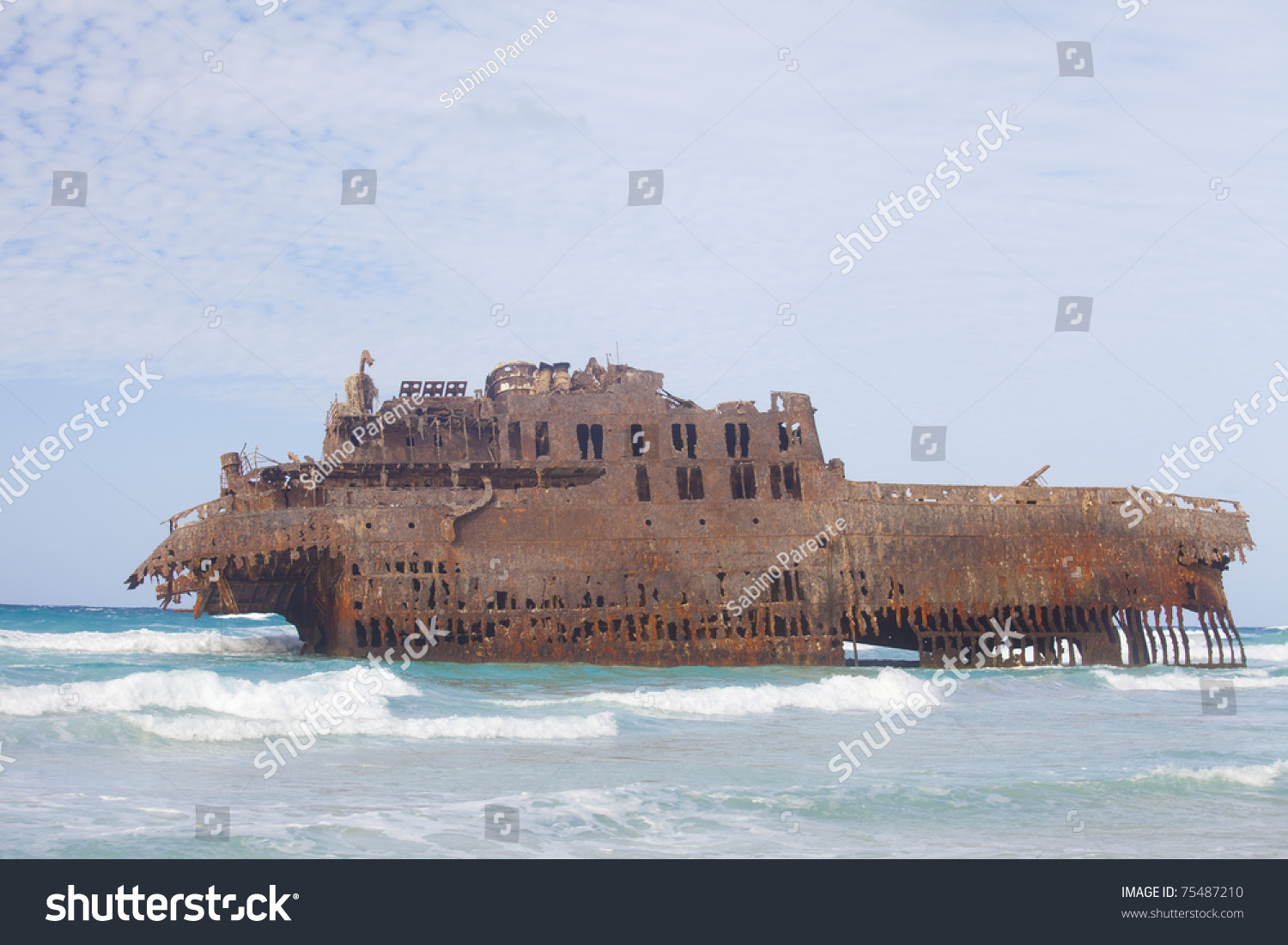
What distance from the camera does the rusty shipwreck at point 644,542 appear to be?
20359 millimetres

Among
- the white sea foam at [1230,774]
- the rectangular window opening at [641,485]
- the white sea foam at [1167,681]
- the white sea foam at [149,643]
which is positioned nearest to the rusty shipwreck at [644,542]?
the rectangular window opening at [641,485]

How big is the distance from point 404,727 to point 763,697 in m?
6.17

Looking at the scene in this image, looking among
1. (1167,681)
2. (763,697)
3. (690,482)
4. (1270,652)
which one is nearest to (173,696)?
(763,697)

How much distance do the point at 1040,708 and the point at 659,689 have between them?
601 cm

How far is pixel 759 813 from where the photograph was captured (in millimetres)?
8688

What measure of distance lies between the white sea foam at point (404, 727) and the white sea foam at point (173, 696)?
0.86m

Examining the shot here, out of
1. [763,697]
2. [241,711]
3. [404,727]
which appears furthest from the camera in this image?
[763,697]

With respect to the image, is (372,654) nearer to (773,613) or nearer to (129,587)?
(129,587)

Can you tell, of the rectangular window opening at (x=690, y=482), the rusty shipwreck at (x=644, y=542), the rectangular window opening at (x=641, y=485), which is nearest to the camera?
the rusty shipwreck at (x=644, y=542)

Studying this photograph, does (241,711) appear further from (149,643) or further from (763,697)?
(149,643)
